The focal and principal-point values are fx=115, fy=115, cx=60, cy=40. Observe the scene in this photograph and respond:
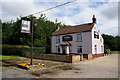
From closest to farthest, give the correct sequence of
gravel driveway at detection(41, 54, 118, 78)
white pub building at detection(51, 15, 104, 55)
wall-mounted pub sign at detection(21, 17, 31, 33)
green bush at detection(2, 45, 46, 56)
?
gravel driveway at detection(41, 54, 118, 78) → wall-mounted pub sign at detection(21, 17, 31, 33) → white pub building at detection(51, 15, 104, 55) → green bush at detection(2, 45, 46, 56)

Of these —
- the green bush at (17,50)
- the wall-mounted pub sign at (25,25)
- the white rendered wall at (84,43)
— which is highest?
the wall-mounted pub sign at (25,25)

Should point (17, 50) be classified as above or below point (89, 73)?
above

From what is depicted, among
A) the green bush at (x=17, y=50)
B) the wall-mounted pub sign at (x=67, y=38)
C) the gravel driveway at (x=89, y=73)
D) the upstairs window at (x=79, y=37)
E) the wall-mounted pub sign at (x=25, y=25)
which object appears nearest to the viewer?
the gravel driveway at (x=89, y=73)

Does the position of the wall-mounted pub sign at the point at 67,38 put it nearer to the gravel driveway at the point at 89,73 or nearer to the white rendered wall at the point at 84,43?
the white rendered wall at the point at 84,43

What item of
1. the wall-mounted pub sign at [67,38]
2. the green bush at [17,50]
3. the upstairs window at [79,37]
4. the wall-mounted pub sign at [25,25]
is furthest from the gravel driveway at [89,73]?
the green bush at [17,50]

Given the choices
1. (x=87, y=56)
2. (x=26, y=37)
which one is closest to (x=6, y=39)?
(x=26, y=37)

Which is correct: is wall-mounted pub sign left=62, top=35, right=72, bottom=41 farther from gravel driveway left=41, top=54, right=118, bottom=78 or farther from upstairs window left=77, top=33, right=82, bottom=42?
gravel driveway left=41, top=54, right=118, bottom=78

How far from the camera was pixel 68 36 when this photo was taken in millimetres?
28922

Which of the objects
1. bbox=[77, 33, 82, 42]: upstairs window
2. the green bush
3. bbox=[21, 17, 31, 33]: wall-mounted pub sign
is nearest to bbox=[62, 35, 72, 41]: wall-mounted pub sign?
bbox=[77, 33, 82, 42]: upstairs window

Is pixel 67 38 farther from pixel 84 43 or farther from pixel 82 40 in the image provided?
pixel 84 43

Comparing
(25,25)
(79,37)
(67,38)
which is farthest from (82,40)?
(25,25)

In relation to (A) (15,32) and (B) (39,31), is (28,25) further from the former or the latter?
(A) (15,32)

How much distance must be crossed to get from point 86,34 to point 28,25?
15.2 meters

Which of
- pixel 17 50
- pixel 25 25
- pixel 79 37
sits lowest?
pixel 17 50
